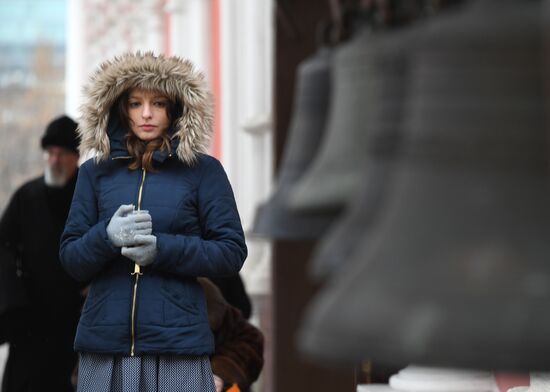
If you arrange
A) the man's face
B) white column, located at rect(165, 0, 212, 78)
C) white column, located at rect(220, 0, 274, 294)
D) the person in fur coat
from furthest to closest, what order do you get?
white column, located at rect(165, 0, 212, 78)
white column, located at rect(220, 0, 274, 294)
the man's face
the person in fur coat

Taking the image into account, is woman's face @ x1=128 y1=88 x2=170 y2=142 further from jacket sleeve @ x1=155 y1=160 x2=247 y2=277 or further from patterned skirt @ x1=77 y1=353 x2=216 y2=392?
patterned skirt @ x1=77 y1=353 x2=216 y2=392

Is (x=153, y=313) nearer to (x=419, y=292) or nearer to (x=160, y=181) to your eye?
(x=160, y=181)

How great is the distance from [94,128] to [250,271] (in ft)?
22.3

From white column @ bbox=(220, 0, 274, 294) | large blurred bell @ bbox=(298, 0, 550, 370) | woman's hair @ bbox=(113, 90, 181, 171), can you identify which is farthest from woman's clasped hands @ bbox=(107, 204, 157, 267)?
white column @ bbox=(220, 0, 274, 294)

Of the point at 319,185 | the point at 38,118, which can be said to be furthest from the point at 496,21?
the point at 38,118

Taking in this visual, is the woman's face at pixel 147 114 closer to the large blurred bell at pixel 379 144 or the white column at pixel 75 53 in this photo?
the large blurred bell at pixel 379 144

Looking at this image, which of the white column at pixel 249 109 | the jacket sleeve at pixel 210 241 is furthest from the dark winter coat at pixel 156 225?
the white column at pixel 249 109

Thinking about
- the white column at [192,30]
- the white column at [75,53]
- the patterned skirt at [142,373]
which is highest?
the white column at [75,53]

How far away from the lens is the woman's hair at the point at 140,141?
465 cm

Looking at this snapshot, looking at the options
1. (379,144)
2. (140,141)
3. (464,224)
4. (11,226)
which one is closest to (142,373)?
(140,141)

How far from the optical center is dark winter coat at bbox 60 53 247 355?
4535 millimetres

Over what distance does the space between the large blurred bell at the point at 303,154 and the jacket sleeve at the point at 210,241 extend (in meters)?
2.24

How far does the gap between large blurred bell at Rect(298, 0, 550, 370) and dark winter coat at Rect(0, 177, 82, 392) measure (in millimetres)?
5061

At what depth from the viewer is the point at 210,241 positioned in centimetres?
461
